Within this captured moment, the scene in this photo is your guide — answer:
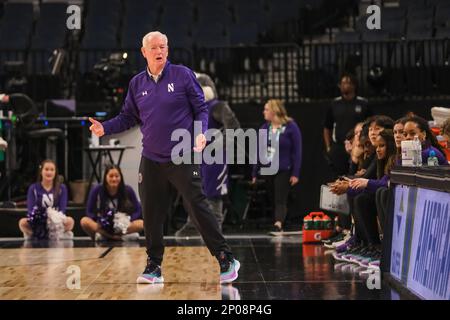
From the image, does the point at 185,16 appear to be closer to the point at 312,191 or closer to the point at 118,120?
the point at 312,191

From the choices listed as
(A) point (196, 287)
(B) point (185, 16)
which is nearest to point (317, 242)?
(A) point (196, 287)

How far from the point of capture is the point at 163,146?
4766mm

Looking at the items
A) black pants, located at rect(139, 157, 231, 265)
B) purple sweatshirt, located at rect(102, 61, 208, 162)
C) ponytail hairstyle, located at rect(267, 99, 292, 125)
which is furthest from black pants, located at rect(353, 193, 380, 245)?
ponytail hairstyle, located at rect(267, 99, 292, 125)

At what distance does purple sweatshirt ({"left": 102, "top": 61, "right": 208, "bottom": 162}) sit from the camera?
15.6ft

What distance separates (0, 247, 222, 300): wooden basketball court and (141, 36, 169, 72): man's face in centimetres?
131

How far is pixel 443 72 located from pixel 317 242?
3.61 metres

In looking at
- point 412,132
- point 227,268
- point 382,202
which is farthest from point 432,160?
point 227,268

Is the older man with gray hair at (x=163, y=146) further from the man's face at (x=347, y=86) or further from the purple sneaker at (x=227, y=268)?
the man's face at (x=347, y=86)

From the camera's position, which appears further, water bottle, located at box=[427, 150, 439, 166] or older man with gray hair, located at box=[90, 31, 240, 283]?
older man with gray hair, located at box=[90, 31, 240, 283]

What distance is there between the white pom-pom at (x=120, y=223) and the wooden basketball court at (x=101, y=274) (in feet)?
2.53

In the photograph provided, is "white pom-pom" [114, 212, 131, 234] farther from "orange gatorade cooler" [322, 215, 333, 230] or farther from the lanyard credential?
"orange gatorade cooler" [322, 215, 333, 230]

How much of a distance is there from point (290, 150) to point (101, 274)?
12.0 ft

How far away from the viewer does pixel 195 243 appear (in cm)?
755

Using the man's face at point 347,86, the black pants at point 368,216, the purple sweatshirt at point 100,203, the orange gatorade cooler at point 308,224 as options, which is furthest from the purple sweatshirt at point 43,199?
the black pants at point 368,216
